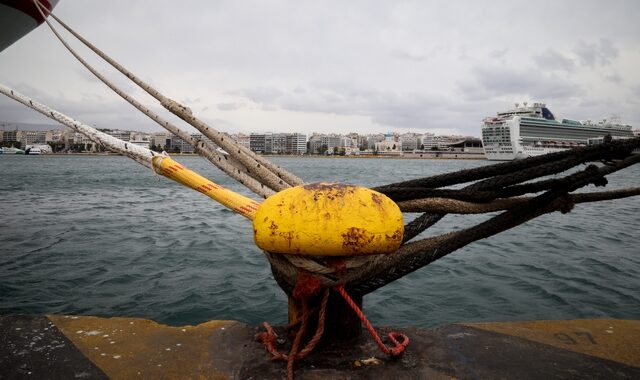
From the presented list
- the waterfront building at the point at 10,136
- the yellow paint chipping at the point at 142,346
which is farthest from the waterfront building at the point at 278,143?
the yellow paint chipping at the point at 142,346

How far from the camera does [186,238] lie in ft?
25.8

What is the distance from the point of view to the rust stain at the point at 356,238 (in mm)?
1551

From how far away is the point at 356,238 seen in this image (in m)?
1.56

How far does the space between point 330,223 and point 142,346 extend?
1.20m

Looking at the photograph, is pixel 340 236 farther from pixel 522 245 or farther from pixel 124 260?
pixel 522 245

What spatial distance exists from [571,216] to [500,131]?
68.7 meters

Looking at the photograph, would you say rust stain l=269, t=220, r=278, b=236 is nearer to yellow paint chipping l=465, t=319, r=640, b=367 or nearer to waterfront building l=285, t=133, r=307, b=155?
yellow paint chipping l=465, t=319, r=640, b=367

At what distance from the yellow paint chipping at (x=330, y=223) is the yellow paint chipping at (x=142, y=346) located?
26.7 inches

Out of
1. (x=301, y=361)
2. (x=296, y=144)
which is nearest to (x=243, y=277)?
(x=301, y=361)

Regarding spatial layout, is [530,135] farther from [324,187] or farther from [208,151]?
[324,187]

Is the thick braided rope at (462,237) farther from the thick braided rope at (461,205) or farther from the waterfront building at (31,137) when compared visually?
the waterfront building at (31,137)

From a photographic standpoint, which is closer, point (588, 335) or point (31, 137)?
point (588, 335)

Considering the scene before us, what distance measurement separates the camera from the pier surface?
1707 millimetres

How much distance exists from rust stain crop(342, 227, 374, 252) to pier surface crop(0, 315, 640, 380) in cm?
57
